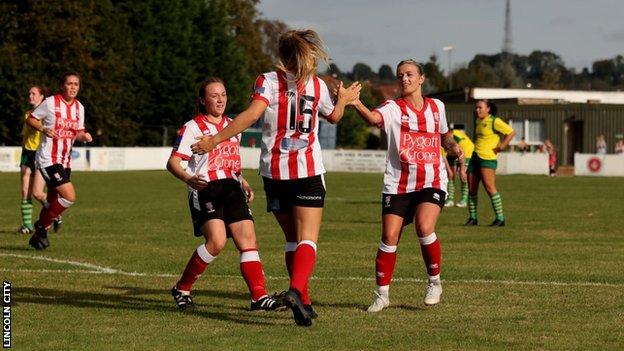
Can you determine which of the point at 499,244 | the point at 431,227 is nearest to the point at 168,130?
the point at 499,244

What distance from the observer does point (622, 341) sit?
9.05 metres

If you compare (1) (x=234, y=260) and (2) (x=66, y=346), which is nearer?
(2) (x=66, y=346)

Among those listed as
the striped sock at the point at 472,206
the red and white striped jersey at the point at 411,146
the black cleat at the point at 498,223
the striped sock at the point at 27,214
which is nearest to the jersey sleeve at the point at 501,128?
the striped sock at the point at 472,206

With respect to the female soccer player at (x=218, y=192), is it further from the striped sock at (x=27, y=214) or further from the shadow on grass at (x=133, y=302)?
the striped sock at (x=27, y=214)

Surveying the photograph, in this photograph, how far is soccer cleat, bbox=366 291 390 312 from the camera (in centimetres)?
1074

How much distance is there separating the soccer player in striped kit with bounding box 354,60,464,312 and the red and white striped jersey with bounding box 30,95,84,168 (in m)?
6.74

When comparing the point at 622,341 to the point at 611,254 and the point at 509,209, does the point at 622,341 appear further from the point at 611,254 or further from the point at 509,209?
the point at 509,209

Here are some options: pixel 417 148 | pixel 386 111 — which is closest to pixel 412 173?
pixel 417 148

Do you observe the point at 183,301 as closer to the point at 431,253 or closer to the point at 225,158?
the point at 225,158

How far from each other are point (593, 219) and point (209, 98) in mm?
15410

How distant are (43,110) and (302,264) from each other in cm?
769

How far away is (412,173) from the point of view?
437 inches

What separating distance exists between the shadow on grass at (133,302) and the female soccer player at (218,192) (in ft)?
0.84

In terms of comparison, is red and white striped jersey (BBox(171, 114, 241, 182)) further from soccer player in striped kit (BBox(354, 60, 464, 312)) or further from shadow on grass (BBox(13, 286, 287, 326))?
soccer player in striped kit (BBox(354, 60, 464, 312))
